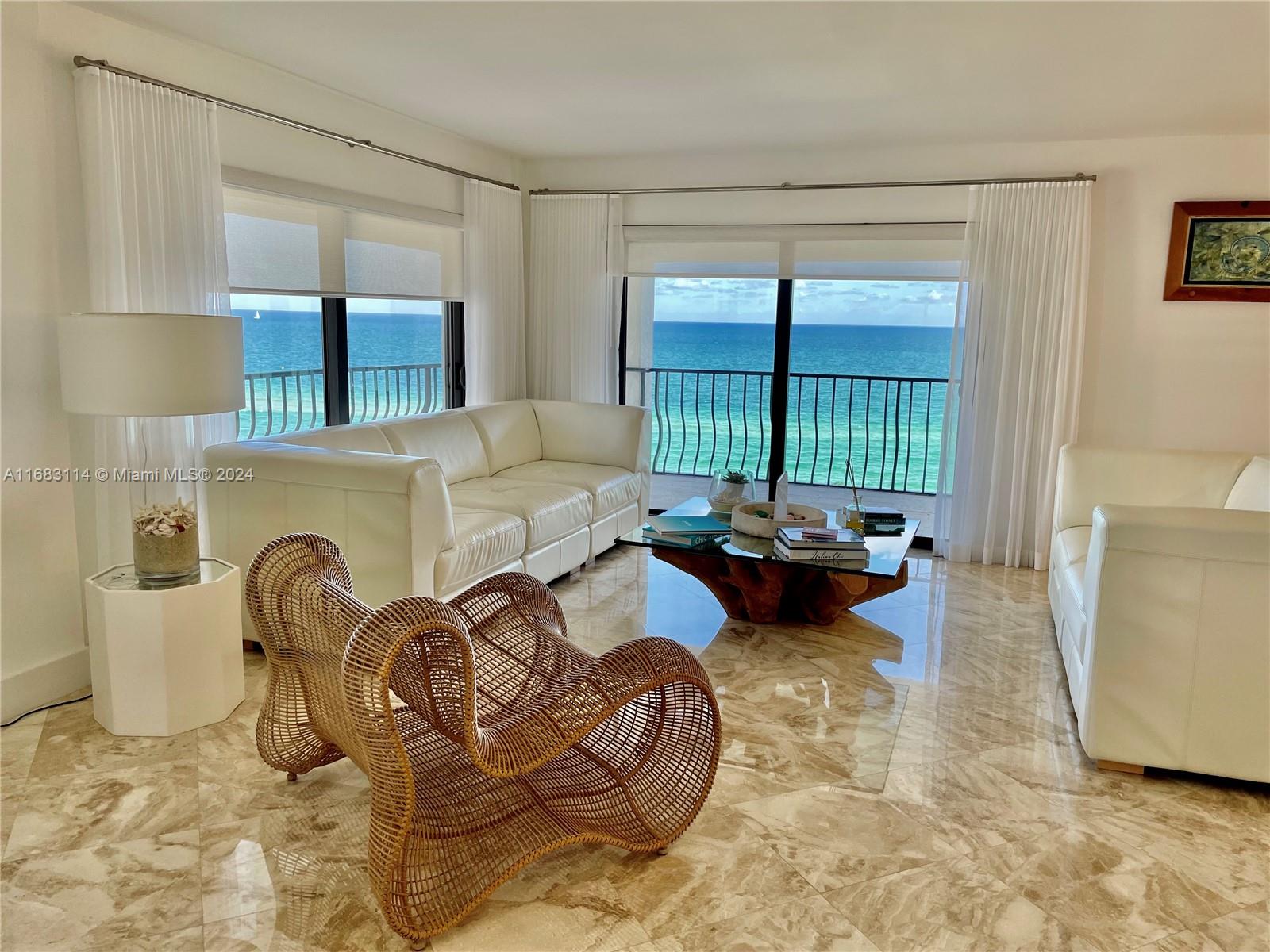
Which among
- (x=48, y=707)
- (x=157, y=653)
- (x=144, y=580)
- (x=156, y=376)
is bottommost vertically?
(x=48, y=707)

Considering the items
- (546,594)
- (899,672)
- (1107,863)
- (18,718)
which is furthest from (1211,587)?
(18,718)

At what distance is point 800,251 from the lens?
575 centimetres

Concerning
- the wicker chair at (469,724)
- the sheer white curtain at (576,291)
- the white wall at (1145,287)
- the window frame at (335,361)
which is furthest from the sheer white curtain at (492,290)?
the wicker chair at (469,724)

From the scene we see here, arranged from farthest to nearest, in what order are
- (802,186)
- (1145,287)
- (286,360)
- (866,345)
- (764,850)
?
(866,345), (286,360), (802,186), (1145,287), (764,850)

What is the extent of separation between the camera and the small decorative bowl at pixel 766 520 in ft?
13.2

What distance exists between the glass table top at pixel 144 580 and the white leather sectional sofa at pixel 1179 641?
285 cm

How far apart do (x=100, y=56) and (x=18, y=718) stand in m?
2.34

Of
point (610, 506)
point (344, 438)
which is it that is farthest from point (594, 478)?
point (344, 438)

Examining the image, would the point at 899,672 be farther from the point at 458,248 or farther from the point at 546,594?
the point at 458,248

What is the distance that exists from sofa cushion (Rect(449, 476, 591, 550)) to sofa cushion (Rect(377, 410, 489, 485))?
0.27 feet

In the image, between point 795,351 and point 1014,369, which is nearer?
point 1014,369

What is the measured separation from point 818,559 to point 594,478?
1.78 metres

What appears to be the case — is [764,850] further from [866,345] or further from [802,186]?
[866,345]

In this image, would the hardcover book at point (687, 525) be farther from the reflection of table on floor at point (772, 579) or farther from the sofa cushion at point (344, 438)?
the sofa cushion at point (344, 438)
